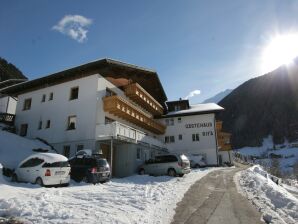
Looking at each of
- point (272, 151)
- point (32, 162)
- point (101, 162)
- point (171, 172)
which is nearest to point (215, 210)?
point (101, 162)

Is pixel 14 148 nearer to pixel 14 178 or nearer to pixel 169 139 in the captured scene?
pixel 14 178

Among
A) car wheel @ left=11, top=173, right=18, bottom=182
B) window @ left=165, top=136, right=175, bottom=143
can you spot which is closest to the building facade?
car wheel @ left=11, top=173, right=18, bottom=182

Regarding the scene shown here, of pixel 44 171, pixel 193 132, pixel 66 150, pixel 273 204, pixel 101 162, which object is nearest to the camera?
pixel 273 204

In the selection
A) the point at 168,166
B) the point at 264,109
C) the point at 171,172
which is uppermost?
the point at 264,109

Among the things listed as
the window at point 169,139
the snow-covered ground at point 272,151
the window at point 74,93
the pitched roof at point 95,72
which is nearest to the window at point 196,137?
the window at point 169,139

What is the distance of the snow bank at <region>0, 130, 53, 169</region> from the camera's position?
2054 cm

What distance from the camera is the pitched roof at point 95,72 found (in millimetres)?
27375

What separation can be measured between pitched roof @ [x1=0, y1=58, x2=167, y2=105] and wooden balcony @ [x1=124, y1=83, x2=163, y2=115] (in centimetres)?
192

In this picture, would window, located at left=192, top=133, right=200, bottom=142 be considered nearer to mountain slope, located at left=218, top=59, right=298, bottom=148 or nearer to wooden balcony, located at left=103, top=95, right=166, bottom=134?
wooden balcony, located at left=103, top=95, right=166, bottom=134

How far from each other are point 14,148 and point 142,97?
16137 mm

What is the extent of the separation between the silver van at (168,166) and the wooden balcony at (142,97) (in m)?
9.86

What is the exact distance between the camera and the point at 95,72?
2750 centimetres

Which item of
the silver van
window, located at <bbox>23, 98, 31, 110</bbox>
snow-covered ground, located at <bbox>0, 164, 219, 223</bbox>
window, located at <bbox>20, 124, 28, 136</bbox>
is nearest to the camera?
snow-covered ground, located at <bbox>0, 164, 219, 223</bbox>

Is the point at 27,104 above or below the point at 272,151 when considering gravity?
below
